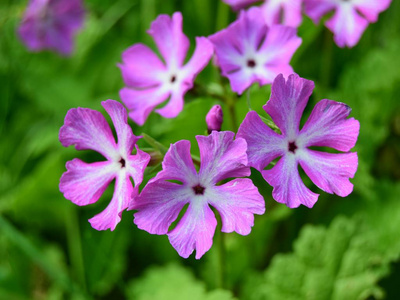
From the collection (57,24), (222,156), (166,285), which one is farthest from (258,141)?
(57,24)

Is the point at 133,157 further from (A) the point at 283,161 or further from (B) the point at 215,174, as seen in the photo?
(A) the point at 283,161

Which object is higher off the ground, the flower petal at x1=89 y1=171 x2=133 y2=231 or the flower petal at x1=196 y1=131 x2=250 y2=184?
the flower petal at x1=196 y1=131 x2=250 y2=184

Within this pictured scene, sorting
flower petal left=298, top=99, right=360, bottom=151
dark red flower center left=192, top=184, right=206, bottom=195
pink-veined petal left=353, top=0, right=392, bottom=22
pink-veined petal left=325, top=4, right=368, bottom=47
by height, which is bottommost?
dark red flower center left=192, top=184, right=206, bottom=195

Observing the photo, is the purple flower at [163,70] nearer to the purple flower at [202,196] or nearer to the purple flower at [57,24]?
the purple flower at [202,196]

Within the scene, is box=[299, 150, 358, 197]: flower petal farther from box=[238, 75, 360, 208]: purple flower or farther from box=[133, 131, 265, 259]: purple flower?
box=[133, 131, 265, 259]: purple flower

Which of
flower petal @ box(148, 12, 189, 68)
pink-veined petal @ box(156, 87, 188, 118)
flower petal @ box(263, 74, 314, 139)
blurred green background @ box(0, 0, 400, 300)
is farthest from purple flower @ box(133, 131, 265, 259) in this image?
flower petal @ box(148, 12, 189, 68)

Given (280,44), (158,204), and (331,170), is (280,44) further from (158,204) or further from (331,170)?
(158,204)
